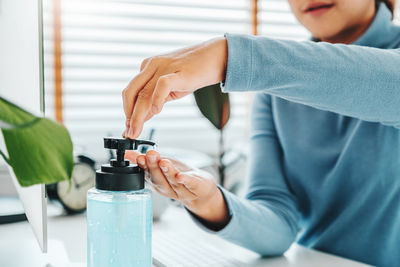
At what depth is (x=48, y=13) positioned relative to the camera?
5.67 feet

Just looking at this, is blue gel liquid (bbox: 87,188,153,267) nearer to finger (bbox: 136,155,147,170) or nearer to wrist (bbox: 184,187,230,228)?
finger (bbox: 136,155,147,170)

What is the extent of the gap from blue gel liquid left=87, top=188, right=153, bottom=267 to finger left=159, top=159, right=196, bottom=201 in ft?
0.17

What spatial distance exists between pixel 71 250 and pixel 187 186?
29 centimetres

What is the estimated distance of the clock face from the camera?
3.57ft

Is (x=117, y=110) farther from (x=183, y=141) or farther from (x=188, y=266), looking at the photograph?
(x=188, y=266)

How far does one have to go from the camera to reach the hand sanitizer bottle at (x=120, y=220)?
540 millimetres

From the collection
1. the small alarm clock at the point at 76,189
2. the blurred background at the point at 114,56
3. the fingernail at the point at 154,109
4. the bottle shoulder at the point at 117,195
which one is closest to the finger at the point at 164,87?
the fingernail at the point at 154,109

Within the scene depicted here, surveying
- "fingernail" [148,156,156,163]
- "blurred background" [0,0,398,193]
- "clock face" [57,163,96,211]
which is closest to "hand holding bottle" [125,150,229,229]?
"fingernail" [148,156,156,163]

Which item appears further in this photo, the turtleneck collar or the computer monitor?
the turtleneck collar

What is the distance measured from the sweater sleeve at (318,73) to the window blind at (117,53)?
1186mm

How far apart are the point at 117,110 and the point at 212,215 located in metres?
1.19

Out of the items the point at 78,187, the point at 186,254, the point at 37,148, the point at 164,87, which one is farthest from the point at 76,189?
the point at 37,148

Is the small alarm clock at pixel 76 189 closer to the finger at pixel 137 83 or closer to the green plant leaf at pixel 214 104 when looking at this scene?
the green plant leaf at pixel 214 104

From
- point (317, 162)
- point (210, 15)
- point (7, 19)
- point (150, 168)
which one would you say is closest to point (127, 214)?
point (150, 168)
